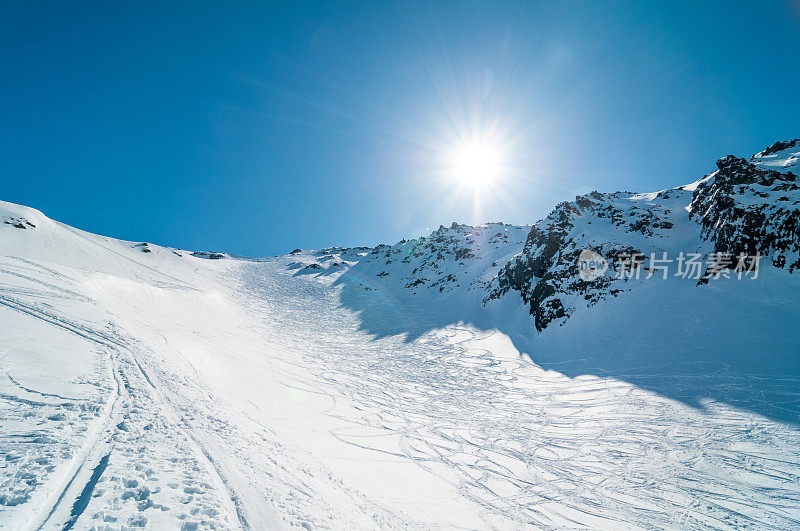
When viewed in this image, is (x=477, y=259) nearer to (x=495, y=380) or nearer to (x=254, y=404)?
(x=495, y=380)

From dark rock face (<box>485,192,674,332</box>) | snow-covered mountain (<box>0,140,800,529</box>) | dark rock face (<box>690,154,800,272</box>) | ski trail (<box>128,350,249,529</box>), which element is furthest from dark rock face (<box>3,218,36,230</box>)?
dark rock face (<box>690,154,800,272</box>)

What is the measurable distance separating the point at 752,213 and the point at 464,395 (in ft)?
54.0

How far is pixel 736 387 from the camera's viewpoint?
362 inches

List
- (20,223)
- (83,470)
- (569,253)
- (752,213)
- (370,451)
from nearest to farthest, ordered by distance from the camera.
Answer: (83,470) < (370,451) < (752,213) < (569,253) < (20,223)

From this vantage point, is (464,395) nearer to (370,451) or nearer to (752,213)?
(370,451)


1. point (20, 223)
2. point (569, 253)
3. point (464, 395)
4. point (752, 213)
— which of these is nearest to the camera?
point (464, 395)

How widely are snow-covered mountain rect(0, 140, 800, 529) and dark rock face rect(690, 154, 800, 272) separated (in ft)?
0.30

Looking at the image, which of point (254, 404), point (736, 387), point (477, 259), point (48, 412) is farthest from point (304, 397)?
point (477, 259)

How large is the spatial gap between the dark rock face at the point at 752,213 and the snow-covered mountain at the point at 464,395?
9cm

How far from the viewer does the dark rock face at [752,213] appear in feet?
42.8

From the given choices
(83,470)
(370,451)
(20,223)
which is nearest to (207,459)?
(83,470)

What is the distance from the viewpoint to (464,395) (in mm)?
11906

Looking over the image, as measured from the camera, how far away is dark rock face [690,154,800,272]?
13039 millimetres

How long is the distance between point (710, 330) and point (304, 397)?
635 inches
